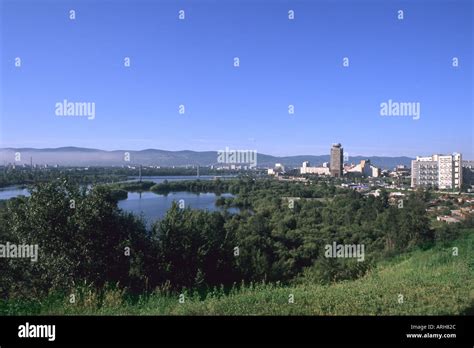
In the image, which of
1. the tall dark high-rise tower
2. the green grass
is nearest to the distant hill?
the tall dark high-rise tower

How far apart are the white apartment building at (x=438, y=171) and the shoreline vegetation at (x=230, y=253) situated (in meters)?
0.87

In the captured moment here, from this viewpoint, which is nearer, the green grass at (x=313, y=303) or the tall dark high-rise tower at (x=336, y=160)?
the green grass at (x=313, y=303)

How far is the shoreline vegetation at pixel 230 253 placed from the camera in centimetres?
394

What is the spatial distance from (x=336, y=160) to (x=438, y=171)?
2.00 meters

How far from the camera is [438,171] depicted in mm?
7480

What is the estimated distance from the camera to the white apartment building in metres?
7.12
